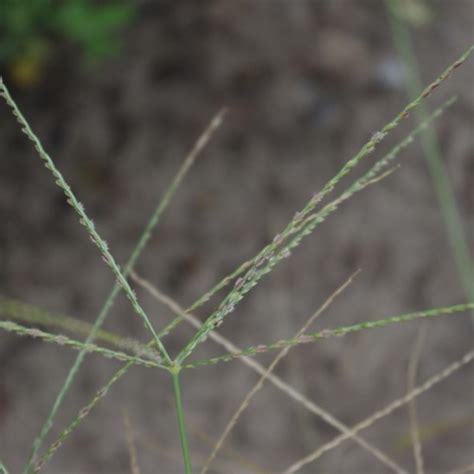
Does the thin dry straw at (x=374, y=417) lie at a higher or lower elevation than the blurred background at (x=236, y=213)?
lower

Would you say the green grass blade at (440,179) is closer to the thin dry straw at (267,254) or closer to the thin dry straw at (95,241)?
the thin dry straw at (95,241)

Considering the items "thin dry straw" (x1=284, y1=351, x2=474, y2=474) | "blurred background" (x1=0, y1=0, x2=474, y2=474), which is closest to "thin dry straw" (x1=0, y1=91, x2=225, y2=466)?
"thin dry straw" (x1=284, y1=351, x2=474, y2=474)

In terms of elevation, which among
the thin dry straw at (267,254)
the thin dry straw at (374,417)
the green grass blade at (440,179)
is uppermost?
the green grass blade at (440,179)

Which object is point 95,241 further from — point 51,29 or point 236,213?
point 236,213

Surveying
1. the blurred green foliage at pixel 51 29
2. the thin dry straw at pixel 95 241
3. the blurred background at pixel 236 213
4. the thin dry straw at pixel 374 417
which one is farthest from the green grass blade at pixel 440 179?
the thin dry straw at pixel 95 241

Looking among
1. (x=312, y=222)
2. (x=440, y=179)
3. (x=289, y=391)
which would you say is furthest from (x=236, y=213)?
(x=312, y=222)

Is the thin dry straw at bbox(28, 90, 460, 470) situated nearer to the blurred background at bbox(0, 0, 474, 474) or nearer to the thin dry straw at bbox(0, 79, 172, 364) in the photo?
the thin dry straw at bbox(0, 79, 172, 364)

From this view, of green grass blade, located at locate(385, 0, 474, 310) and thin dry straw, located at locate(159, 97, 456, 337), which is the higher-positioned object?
green grass blade, located at locate(385, 0, 474, 310)
